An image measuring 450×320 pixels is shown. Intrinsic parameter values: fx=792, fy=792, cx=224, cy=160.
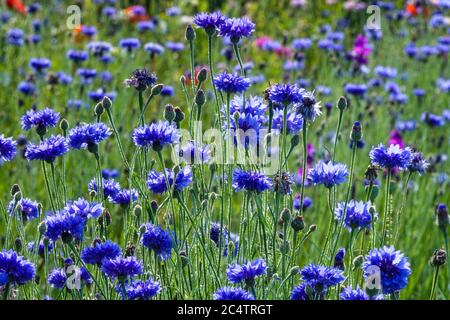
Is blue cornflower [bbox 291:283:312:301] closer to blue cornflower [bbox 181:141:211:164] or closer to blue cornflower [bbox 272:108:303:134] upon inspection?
blue cornflower [bbox 181:141:211:164]

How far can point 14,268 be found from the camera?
1688 mm

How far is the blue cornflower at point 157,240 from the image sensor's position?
179cm

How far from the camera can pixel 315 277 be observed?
1.71 m

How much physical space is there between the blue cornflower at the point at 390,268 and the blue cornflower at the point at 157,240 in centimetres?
46

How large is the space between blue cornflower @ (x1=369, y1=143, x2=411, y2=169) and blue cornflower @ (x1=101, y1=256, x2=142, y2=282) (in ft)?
2.13

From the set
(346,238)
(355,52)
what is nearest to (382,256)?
(346,238)

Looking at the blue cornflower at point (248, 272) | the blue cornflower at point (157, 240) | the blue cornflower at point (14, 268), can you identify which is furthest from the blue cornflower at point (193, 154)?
the blue cornflower at point (14, 268)

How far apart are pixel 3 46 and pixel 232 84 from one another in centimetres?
340

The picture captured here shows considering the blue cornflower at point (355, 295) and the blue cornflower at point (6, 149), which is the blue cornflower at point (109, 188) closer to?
the blue cornflower at point (6, 149)

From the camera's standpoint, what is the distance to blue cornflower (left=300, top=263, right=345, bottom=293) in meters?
1.70

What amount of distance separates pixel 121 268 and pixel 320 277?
1.40 ft

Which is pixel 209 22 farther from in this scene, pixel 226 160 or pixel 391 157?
pixel 391 157

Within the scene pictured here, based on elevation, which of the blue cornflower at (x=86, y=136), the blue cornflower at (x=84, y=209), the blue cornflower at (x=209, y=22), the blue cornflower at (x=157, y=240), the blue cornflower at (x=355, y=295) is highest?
the blue cornflower at (x=209, y=22)

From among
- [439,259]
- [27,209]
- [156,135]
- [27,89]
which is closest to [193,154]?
[156,135]
